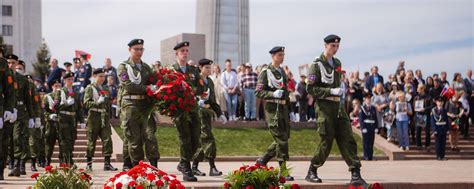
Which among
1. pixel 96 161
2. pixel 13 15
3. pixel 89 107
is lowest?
pixel 96 161

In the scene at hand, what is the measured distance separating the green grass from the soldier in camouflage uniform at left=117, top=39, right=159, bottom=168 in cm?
864

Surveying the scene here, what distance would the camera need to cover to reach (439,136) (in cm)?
2183

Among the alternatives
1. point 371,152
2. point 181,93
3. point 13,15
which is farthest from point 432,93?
point 13,15

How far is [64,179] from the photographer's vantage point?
25.7 ft

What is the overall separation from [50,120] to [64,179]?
812cm

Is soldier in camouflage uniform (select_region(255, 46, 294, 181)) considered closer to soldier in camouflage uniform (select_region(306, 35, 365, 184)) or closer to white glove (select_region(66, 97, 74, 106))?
soldier in camouflage uniform (select_region(306, 35, 365, 184))

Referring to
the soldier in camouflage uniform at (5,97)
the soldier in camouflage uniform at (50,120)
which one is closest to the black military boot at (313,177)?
the soldier in camouflage uniform at (5,97)

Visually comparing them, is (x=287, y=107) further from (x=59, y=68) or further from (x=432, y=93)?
(x=432, y=93)

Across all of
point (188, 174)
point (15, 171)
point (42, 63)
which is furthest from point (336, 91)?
point (42, 63)

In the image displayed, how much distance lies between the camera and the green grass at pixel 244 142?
20853mm

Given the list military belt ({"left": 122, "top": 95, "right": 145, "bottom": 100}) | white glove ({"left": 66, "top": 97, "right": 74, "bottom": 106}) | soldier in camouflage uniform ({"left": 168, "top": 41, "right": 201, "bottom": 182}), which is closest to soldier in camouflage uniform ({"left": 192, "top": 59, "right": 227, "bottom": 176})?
soldier in camouflage uniform ({"left": 168, "top": 41, "right": 201, "bottom": 182})

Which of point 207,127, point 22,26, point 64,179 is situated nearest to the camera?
point 64,179

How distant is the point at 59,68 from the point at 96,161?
4.38 m

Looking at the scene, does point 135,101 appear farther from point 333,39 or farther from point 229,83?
point 229,83
